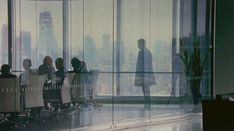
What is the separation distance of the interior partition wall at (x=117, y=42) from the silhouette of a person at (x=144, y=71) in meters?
0.08

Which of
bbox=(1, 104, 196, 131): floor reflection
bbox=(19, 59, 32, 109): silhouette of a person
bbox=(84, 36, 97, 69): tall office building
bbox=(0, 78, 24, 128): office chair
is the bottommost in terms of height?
bbox=(1, 104, 196, 131): floor reflection

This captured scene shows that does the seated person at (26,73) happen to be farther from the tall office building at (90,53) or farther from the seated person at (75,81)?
the tall office building at (90,53)

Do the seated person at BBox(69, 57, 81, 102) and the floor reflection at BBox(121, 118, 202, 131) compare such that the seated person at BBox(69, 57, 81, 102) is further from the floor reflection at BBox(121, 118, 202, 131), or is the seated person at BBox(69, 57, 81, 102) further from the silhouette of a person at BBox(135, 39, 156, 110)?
the silhouette of a person at BBox(135, 39, 156, 110)

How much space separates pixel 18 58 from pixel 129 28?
2406 millimetres

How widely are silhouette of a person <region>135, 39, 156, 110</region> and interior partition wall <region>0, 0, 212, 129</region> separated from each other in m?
0.08

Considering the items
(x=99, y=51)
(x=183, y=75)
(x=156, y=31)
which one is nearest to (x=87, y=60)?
(x=99, y=51)

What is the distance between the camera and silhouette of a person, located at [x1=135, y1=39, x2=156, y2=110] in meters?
8.67

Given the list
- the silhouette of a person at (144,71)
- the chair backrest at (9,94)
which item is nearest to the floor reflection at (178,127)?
the silhouette of a person at (144,71)

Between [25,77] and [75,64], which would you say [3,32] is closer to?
[25,77]

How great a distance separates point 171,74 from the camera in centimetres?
921

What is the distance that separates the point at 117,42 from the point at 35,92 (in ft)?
6.49

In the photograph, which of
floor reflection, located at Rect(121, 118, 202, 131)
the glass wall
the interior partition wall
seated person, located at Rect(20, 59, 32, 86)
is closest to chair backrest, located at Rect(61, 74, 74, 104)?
the interior partition wall

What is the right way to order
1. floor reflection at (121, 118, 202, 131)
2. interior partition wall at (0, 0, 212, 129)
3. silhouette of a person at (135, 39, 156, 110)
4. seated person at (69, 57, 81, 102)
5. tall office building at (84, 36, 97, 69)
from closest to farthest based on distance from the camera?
interior partition wall at (0, 0, 212, 129) < seated person at (69, 57, 81, 102) < tall office building at (84, 36, 97, 69) < floor reflection at (121, 118, 202, 131) < silhouette of a person at (135, 39, 156, 110)

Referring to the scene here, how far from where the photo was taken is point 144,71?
28.8ft
